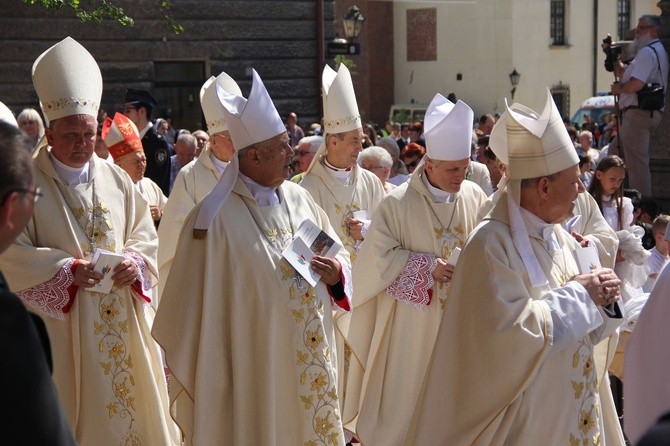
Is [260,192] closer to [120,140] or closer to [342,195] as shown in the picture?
[342,195]

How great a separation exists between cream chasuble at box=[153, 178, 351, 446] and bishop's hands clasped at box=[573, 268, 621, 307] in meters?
1.51

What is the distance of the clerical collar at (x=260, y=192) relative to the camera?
234 inches

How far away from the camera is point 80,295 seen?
21.1 ft

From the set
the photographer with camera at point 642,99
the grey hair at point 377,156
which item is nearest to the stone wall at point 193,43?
the photographer with camera at point 642,99

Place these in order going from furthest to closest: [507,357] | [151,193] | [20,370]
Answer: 1. [151,193]
2. [507,357]
3. [20,370]

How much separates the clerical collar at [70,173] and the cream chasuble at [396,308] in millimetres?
1682

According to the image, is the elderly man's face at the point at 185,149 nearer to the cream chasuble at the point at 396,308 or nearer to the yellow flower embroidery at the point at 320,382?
the cream chasuble at the point at 396,308

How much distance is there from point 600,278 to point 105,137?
15.3 feet

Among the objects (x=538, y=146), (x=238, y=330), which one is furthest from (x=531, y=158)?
(x=238, y=330)

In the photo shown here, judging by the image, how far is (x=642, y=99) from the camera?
1278 centimetres

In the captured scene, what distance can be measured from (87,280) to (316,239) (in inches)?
47.6

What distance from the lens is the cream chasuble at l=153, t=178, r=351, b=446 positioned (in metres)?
5.78

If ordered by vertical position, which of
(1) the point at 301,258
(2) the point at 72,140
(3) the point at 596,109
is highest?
(2) the point at 72,140

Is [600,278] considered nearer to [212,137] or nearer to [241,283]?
[241,283]
